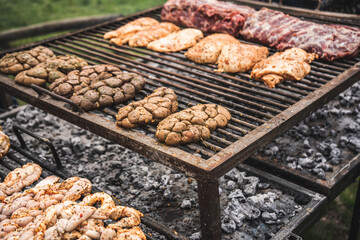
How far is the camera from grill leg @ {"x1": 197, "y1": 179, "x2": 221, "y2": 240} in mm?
2740

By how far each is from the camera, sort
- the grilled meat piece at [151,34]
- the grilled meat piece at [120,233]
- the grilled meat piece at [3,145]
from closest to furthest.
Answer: the grilled meat piece at [120,233] < the grilled meat piece at [3,145] < the grilled meat piece at [151,34]

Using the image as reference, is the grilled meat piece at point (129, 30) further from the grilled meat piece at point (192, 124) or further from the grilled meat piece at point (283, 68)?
the grilled meat piece at point (192, 124)

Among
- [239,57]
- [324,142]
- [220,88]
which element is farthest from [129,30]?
[324,142]

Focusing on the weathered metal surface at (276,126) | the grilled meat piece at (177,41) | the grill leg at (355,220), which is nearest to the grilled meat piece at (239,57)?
the grilled meat piece at (177,41)

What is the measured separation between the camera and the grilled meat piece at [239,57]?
4363 mm

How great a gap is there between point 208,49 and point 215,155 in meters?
2.19

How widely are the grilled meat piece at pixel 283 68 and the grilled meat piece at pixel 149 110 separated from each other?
1.09 metres

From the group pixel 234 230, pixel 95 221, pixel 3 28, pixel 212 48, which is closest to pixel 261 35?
pixel 212 48

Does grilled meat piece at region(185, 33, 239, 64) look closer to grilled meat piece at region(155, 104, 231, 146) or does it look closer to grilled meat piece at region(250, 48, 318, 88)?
grilled meat piece at region(250, 48, 318, 88)

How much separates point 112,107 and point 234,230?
171 cm

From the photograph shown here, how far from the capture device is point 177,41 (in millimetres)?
5145

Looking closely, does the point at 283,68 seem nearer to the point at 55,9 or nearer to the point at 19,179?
the point at 19,179

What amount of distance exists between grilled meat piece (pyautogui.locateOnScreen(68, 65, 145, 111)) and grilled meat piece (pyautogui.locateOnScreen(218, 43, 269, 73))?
104 centimetres

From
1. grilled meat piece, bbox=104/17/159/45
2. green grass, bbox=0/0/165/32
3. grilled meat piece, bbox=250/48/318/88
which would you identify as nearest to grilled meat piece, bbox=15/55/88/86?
grilled meat piece, bbox=104/17/159/45
